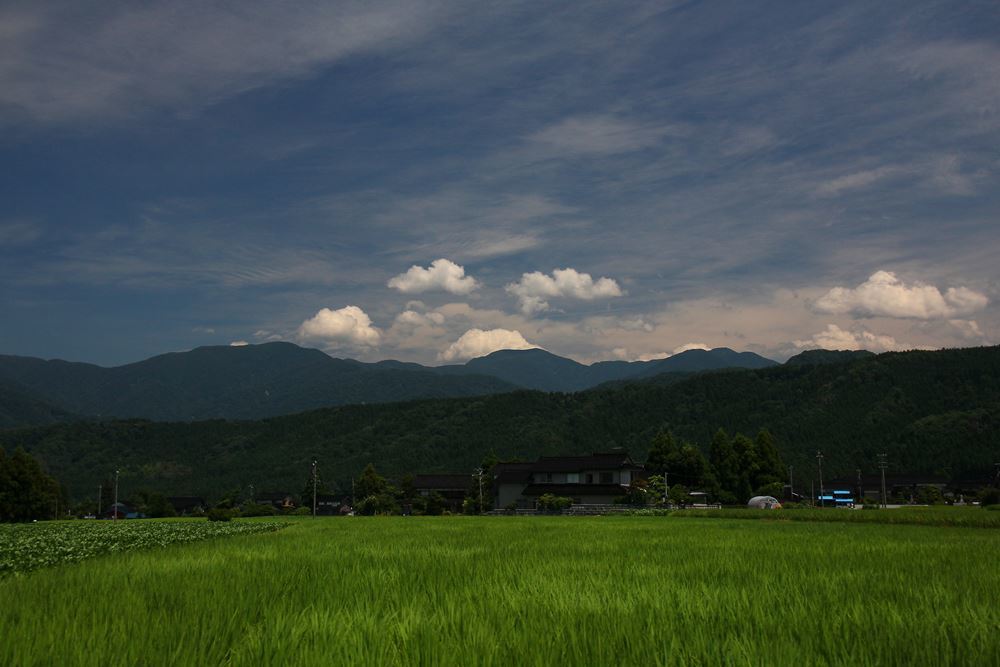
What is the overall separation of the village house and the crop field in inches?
2677

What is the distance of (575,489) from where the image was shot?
7850 cm

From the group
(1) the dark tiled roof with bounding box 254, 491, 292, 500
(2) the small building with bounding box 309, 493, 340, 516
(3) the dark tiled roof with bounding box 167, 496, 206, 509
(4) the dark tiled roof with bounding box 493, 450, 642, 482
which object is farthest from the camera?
(1) the dark tiled roof with bounding box 254, 491, 292, 500

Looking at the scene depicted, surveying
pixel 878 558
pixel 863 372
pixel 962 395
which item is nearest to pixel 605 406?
pixel 863 372

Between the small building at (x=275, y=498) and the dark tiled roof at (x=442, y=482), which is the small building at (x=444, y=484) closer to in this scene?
the dark tiled roof at (x=442, y=482)

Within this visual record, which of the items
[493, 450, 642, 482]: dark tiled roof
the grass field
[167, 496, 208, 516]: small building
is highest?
the grass field

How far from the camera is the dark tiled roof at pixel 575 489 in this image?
76.7 m

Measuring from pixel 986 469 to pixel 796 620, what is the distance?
474 feet

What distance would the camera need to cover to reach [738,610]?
20.4ft

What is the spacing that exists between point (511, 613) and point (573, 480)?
78411 millimetres

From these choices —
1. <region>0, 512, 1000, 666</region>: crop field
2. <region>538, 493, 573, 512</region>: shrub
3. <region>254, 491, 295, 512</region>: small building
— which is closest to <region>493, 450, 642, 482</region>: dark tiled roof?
<region>538, 493, 573, 512</region>: shrub

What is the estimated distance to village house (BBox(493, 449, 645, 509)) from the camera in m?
77.8

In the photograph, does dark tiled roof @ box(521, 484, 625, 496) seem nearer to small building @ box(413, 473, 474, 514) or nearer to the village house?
the village house

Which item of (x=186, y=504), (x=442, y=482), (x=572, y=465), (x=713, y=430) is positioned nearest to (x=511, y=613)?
(x=572, y=465)

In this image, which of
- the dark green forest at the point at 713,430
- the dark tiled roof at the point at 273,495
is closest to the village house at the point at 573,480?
the dark green forest at the point at 713,430
